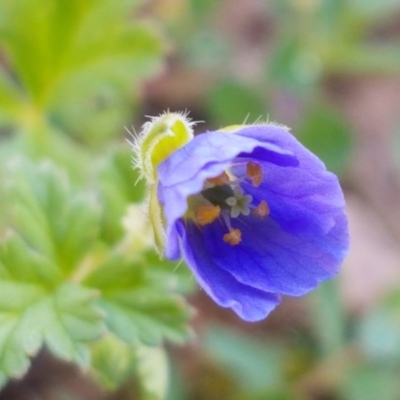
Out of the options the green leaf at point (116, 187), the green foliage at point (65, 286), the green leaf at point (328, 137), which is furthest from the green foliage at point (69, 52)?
the green leaf at point (328, 137)

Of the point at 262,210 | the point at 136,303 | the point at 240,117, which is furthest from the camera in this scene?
the point at 240,117

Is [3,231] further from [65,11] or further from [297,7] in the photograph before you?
[297,7]

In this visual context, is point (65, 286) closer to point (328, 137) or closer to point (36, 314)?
point (36, 314)

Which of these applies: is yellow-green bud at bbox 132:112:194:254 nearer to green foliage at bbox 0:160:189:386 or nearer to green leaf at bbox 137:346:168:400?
green foliage at bbox 0:160:189:386

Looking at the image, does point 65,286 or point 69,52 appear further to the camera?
point 69,52

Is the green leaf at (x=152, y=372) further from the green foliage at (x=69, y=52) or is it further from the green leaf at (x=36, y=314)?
the green foliage at (x=69, y=52)

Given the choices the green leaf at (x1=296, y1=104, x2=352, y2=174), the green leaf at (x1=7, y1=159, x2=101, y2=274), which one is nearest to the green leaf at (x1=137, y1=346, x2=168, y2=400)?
the green leaf at (x1=7, y1=159, x2=101, y2=274)

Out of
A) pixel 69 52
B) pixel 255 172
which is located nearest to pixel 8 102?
pixel 69 52
